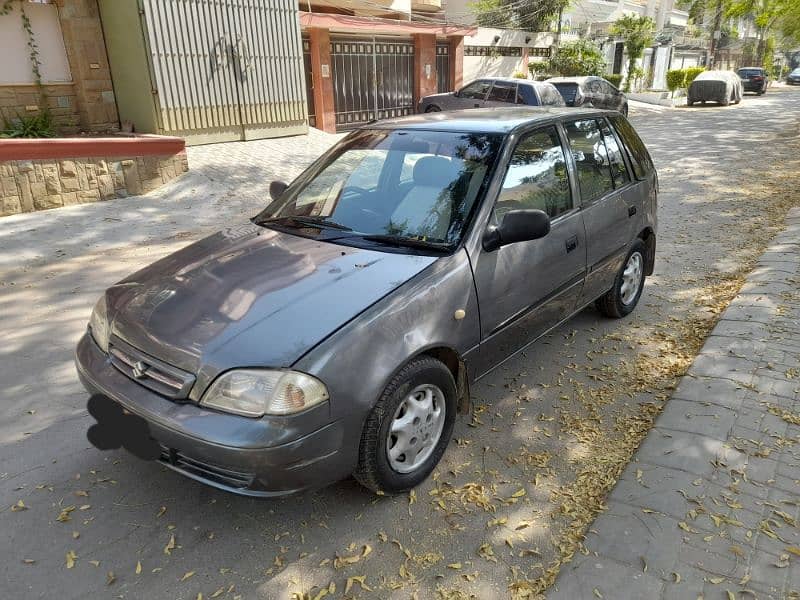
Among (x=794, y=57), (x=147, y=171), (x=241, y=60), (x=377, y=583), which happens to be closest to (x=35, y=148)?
(x=147, y=171)

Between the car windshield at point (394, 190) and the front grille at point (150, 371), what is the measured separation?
1.19 m

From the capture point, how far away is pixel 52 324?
4926mm

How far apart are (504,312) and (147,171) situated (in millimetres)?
7506

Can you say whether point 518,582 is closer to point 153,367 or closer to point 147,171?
point 153,367

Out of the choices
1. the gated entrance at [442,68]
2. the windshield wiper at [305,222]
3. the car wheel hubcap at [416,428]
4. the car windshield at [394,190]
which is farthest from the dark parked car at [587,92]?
the car wheel hubcap at [416,428]

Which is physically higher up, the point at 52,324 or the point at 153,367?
the point at 153,367

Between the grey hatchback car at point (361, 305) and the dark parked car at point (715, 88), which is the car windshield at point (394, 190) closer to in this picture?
the grey hatchback car at point (361, 305)

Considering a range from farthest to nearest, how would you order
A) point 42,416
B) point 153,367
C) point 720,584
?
→ point 42,416 < point 153,367 < point 720,584

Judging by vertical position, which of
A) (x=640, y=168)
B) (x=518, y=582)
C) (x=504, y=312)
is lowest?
(x=518, y=582)

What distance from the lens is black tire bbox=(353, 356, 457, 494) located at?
260cm

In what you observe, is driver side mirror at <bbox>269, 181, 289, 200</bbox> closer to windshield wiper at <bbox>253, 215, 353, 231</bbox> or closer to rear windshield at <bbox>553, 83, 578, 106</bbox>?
windshield wiper at <bbox>253, 215, 353, 231</bbox>

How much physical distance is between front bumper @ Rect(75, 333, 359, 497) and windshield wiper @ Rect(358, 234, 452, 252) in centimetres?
108

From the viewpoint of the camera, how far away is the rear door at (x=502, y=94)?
605 inches

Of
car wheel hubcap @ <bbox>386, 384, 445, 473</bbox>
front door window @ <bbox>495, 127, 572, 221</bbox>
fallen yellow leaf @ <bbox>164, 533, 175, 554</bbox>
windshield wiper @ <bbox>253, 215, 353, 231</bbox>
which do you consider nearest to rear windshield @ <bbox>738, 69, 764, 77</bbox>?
front door window @ <bbox>495, 127, 572, 221</bbox>
